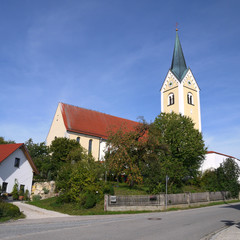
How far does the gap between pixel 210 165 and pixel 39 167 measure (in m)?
25.5

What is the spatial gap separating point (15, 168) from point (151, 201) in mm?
15368

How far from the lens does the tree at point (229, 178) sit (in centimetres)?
2923

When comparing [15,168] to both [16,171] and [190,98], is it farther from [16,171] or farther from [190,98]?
[190,98]

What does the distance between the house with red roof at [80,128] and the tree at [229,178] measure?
1424cm

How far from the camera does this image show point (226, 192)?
2889cm

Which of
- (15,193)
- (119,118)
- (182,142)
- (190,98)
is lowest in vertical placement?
(15,193)

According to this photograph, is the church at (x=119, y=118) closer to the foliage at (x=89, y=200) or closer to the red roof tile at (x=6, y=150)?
the red roof tile at (x=6, y=150)

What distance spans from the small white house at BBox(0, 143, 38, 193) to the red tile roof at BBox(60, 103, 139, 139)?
409 inches

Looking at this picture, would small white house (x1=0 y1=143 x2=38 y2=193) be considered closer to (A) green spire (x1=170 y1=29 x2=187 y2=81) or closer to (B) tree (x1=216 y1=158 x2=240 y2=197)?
(B) tree (x1=216 y1=158 x2=240 y2=197)

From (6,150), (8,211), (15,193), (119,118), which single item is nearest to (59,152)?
(6,150)

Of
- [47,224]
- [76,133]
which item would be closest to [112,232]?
[47,224]

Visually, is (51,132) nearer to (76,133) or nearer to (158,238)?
(76,133)

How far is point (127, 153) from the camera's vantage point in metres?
25.8

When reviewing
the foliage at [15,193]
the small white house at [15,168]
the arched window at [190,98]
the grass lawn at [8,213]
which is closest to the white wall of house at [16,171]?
the small white house at [15,168]
